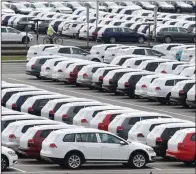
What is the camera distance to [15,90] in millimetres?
41469

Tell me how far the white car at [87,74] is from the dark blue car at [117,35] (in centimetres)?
2660

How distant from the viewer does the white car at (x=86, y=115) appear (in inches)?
1342

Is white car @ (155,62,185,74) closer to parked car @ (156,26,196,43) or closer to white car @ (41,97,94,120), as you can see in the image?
white car @ (41,97,94,120)

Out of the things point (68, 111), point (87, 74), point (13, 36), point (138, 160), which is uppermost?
point (13, 36)

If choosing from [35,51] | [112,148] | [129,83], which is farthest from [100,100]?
[112,148]

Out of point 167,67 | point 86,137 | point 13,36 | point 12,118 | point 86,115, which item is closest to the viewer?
point 86,137

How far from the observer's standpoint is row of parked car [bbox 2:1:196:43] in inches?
3098

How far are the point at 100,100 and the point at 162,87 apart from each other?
9.75 feet

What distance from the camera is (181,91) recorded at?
4328 cm

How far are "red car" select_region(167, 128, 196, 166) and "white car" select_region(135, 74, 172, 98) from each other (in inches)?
684

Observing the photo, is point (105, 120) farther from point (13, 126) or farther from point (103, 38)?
point (103, 38)

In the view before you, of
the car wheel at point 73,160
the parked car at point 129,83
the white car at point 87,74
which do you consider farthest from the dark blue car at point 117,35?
the car wheel at point 73,160

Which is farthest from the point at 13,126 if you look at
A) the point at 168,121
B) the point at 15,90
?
the point at 15,90

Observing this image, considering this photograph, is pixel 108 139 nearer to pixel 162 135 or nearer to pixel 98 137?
pixel 98 137
